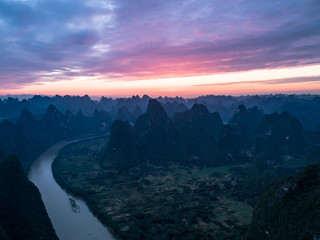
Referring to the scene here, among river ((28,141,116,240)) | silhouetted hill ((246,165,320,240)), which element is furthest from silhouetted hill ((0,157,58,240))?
silhouetted hill ((246,165,320,240))

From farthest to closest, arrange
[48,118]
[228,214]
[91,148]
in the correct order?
[48,118] < [91,148] < [228,214]

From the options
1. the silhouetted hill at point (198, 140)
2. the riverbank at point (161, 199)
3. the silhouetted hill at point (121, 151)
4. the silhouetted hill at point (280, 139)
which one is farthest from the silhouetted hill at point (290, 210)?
the silhouetted hill at point (280, 139)

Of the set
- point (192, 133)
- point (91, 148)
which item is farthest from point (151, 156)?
point (91, 148)

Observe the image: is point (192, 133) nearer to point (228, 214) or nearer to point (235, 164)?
point (235, 164)

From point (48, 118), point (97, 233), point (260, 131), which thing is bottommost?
point (97, 233)

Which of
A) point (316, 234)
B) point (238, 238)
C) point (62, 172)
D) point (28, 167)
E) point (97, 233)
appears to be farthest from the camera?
point (28, 167)

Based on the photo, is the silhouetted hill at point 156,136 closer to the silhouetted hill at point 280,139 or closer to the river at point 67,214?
the river at point 67,214

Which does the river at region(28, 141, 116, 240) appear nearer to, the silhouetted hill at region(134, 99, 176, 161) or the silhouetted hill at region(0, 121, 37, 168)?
the silhouetted hill at region(0, 121, 37, 168)

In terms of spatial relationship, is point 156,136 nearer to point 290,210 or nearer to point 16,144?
point 16,144
